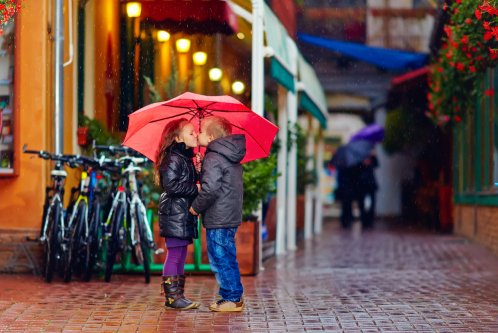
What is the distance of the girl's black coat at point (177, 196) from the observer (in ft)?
26.5

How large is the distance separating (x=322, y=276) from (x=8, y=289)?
3378mm

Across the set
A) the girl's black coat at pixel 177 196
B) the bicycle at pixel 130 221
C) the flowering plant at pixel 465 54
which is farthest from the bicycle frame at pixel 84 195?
the flowering plant at pixel 465 54

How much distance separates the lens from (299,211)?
18266 mm

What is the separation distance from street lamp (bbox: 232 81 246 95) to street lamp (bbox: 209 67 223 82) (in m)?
0.24

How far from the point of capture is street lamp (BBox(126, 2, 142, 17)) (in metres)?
13.0

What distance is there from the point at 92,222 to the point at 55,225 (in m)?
0.36

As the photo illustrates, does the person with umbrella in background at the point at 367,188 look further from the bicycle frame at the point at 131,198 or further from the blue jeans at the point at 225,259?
the blue jeans at the point at 225,259

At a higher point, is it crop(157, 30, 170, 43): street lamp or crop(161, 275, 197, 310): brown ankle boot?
crop(157, 30, 170, 43): street lamp

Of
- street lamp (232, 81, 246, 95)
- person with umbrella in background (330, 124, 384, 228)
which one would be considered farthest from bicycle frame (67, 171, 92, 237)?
person with umbrella in background (330, 124, 384, 228)

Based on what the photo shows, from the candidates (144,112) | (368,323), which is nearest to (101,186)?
(144,112)

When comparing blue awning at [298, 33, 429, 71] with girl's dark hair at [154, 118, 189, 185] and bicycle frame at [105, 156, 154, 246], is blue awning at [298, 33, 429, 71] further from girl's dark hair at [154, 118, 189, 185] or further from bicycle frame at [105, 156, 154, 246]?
girl's dark hair at [154, 118, 189, 185]

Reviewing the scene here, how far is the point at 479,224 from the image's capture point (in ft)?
55.4

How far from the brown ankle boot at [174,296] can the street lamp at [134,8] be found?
547cm

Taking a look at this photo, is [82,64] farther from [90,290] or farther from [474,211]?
[474,211]
